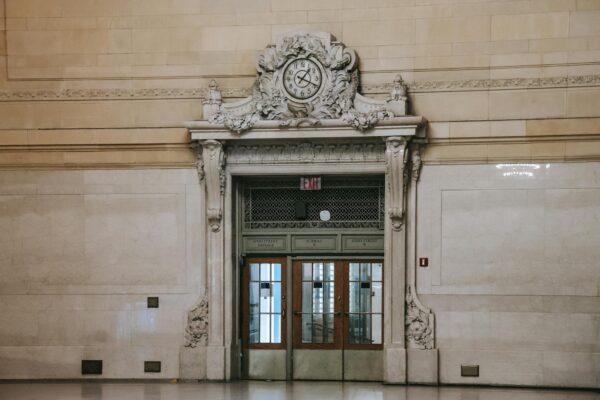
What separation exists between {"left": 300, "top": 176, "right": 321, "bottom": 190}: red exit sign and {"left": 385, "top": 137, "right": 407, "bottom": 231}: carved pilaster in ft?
3.28

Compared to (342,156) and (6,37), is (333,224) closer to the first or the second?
(342,156)

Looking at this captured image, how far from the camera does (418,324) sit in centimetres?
1455

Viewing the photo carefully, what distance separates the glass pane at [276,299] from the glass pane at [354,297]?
0.96m

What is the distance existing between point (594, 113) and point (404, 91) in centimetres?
243

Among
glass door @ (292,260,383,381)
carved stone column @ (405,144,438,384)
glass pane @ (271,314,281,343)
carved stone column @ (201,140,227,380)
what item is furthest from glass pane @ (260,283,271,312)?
carved stone column @ (405,144,438,384)

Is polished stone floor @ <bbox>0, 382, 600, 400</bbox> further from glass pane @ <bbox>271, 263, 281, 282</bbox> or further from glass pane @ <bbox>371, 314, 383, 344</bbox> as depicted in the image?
glass pane @ <bbox>271, 263, 281, 282</bbox>

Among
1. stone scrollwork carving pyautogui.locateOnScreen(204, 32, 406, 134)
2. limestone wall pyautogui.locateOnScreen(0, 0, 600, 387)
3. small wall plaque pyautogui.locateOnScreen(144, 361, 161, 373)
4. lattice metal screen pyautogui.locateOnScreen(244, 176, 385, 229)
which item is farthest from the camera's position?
lattice metal screen pyautogui.locateOnScreen(244, 176, 385, 229)

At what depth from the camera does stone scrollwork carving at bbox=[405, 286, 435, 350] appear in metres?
14.5

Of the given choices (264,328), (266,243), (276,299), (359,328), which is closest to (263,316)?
(264,328)

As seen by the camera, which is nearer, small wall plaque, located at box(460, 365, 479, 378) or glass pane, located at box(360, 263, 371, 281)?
small wall plaque, located at box(460, 365, 479, 378)

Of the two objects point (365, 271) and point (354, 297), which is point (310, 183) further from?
point (354, 297)

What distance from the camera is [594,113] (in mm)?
14289

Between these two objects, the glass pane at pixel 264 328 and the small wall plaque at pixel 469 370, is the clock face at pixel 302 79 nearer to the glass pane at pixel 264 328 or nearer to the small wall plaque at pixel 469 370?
the glass pane at pixel 264 328

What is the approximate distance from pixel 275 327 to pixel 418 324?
2.05 meters
